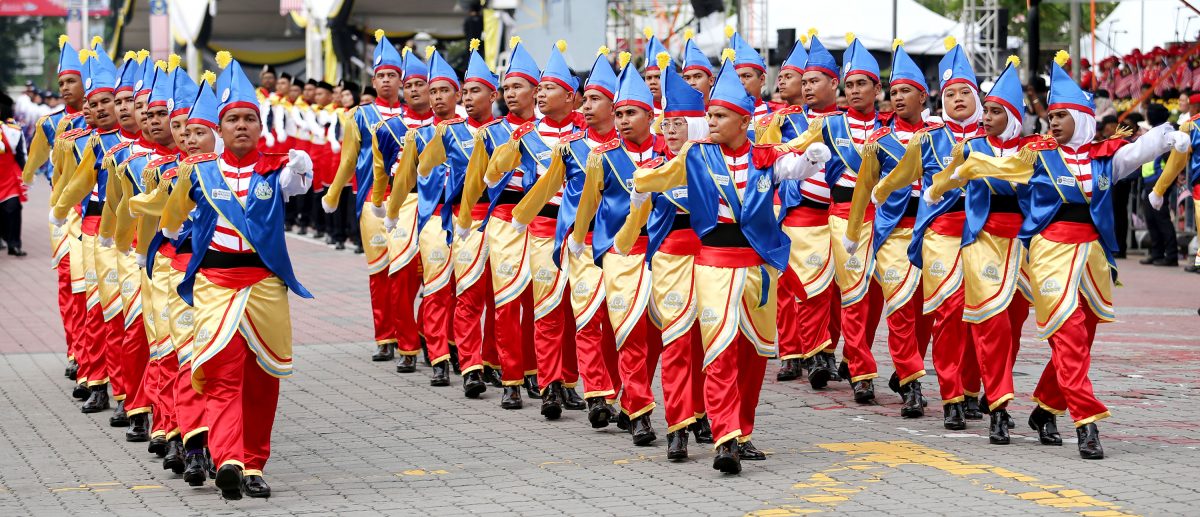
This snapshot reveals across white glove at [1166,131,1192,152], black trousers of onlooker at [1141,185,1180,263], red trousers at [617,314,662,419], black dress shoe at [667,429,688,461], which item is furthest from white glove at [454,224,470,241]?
black trousers of onlooker at [1141,185,1180,263]

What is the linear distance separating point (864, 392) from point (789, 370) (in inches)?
43.8

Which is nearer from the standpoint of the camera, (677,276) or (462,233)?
(677,276)

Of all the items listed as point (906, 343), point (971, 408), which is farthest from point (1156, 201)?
point (971, 408)

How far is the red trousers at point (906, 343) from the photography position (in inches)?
400

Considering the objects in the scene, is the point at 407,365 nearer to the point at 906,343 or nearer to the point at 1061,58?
the point at 906,343

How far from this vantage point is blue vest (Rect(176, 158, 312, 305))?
314 inches

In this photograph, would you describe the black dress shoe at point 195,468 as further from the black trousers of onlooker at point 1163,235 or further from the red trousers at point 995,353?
the black trousers of onlooker at point 1163,235

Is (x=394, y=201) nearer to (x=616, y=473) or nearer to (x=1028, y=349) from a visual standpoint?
(x=616, y=473)

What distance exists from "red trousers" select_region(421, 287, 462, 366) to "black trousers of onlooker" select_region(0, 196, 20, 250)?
11.1 meters

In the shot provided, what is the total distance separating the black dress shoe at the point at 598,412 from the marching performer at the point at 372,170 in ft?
9.40

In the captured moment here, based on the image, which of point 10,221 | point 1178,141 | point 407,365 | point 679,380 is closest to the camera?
point 679,380

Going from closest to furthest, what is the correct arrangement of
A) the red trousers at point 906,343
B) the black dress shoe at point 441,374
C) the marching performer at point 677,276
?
the marching performer at point 677,276
the red trousers at point 906,343
the black dress shoe at point 441,374

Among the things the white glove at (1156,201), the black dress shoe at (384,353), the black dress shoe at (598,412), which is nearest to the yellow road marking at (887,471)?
the black dress shoe at (598,412)

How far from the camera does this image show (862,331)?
35.2 feet
